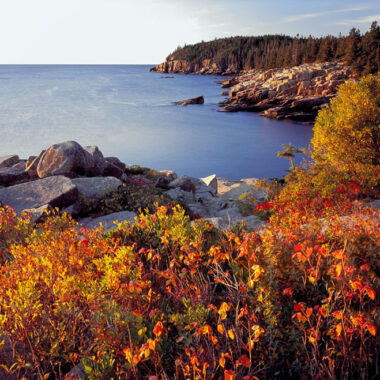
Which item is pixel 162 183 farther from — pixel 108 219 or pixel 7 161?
pixel 7 161

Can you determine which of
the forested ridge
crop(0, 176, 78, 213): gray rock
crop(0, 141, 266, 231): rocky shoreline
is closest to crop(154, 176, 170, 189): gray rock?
crop(0, 141, 266, 231): rocky shoreline

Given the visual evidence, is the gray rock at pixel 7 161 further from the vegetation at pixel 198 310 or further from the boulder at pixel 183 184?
the vegetation at pixel 198 310

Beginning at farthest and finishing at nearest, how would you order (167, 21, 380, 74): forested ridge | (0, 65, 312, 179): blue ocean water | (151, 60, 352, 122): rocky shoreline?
(167, 21, 380, 74): forested ridge < (151, 60, 352, 122): rocky shoreline < (0, 65, 312, 179): blue ocean water

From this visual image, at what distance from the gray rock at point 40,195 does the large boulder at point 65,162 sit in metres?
2.07

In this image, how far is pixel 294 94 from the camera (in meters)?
60.8

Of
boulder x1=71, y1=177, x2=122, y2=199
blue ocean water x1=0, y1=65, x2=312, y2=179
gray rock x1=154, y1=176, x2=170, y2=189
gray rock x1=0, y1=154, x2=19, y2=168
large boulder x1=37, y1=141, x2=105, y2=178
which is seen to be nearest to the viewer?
boulder x1=71, y1=177, x2=122, y2=199

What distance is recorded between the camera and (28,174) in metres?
14.3

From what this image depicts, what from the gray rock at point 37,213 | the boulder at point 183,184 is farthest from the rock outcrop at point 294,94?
the gray rock at point 37,213

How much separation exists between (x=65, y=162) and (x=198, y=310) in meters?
12.1

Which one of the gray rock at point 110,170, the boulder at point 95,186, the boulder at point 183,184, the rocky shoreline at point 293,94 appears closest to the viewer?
the boulder at point 95,186

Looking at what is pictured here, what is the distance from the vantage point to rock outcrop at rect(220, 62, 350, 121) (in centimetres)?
5406

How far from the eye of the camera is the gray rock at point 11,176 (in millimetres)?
13672

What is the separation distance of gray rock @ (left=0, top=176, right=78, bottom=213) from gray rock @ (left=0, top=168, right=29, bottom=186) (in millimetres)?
2847

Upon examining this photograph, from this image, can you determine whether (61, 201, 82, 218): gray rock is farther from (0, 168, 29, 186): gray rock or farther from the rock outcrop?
the rock outcrop
